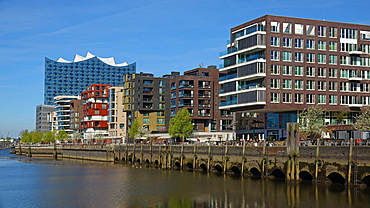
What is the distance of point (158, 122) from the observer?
7224 inches

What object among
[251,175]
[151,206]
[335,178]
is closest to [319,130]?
[251,175]

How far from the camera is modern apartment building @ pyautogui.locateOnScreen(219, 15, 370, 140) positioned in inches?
4163

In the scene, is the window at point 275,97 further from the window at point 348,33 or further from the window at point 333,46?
the window at point 348,33

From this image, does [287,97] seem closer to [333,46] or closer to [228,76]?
[333,46]

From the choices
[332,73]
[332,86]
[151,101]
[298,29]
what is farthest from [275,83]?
[151,101]

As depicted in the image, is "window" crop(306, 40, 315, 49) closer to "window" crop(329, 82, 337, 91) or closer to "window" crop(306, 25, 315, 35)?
"window" crop(306, 25, 315, 35)

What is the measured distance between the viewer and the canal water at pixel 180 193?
179ft

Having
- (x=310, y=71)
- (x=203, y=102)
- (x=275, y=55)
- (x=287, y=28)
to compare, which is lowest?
(x=203, y=102)

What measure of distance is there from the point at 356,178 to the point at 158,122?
129m

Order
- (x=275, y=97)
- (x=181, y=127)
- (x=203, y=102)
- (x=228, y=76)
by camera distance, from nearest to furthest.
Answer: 1. (x=275, y=97)
2. (x=228, y=76)
3. (x=181, y=127)
4. (x=203, y=102)

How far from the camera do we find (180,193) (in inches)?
2475

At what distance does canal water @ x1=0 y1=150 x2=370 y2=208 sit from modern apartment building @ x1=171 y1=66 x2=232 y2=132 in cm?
7778

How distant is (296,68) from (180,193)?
5343cm

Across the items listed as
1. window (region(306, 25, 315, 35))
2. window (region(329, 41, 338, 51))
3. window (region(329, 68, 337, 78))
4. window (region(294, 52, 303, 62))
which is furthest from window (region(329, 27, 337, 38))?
window (region(294, 52, 303, 62))
